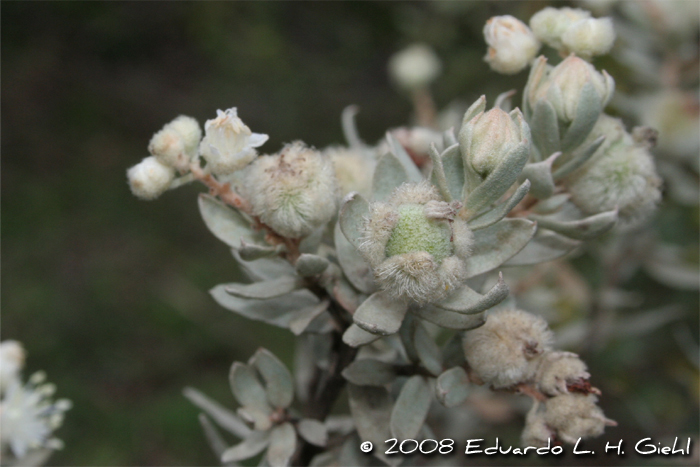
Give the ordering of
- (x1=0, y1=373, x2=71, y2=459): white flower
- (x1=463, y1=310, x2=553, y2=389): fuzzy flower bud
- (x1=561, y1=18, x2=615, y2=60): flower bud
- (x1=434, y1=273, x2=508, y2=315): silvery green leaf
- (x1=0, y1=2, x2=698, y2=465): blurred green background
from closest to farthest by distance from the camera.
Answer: (x1=434, y1=273, x2=508, y2=315): silvery green leaf → (x1=463, y1=310, x2=553, y2=389): fuzzy flower bud → (x1=561, y1=18, x2=615, y2=60): flower bud → (x1=0, y1=373, x2=71, y2=459): white flower → (x1=0, y1=2, x2=698, y2=465): blurred green background

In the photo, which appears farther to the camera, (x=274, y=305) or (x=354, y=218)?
(x=274, y=305)

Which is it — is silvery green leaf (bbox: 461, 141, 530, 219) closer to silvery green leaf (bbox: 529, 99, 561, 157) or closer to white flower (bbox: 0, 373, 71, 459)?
silvery green leaf (bbox: 529, 99, 561, 157)

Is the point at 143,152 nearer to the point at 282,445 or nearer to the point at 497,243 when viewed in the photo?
the point at 282,445

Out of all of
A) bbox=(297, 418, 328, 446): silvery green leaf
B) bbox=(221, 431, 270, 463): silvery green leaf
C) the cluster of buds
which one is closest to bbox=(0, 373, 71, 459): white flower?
bbox=(221, 431, 270, 463): silvery green leaf

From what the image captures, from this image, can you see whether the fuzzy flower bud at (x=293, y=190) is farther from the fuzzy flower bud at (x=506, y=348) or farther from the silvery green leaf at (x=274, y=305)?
the fuzzy flower bud at (x=506, y=348)

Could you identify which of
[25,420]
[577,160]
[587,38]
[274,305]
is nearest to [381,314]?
[274,305]

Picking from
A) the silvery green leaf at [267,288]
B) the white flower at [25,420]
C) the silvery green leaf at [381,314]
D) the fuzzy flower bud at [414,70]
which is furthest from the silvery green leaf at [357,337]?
the fuzzy flower bud at [414,70]
